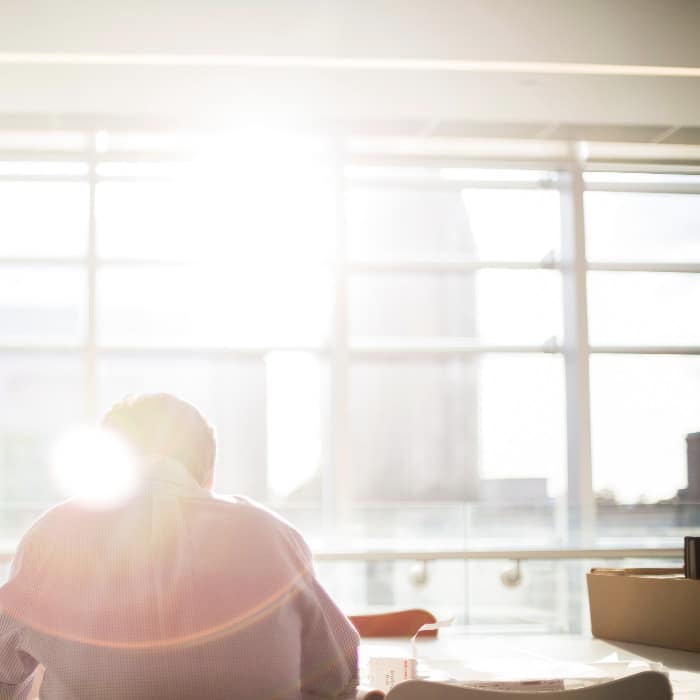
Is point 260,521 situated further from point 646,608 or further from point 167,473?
point 646,608

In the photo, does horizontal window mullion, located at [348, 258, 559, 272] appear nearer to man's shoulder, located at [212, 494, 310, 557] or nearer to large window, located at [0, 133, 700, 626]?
large window, located at [0, 133, 700, 626]

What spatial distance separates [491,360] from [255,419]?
176 cm

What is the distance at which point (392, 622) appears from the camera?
3043 millimetres

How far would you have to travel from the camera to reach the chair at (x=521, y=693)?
1.41 metres

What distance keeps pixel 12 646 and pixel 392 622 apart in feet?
5.10

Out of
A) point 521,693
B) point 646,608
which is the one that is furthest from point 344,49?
point 521,693

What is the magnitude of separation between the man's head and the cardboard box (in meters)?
1.35

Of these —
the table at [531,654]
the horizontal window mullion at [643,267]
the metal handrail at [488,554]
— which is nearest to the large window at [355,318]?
the horizontal window mullion at [643,267]

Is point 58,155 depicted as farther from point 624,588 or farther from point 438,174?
point 624,588

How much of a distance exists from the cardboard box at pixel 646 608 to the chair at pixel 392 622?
0.53 meters

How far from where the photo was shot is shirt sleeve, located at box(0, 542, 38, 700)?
5.55 feet

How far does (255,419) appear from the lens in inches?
278

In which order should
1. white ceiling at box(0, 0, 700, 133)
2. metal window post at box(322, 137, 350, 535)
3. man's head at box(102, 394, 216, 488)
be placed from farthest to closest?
metal window post at box(322, 137, 350, 535), white ceiling at box(0, 0, 700, 133), man's head at box(102, 394, 216, 488)

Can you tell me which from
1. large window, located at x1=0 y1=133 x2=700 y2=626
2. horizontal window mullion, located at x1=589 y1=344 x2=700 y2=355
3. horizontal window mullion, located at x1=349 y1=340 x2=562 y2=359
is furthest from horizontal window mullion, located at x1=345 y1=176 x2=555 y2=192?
horizontal window mullion, located at x1=589 y1=344 x2=700 y2=355
